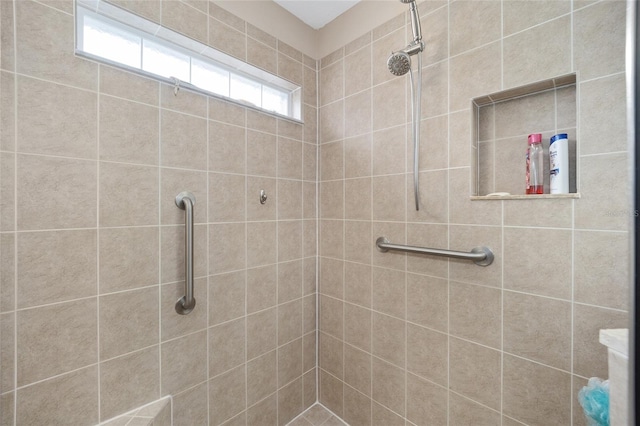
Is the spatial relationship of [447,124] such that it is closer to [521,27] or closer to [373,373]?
[521,27]

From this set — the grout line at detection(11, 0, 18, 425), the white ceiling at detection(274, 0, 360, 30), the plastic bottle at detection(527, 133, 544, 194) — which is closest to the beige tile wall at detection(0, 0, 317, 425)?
the grout line at detection(11, 0, 18, 425)

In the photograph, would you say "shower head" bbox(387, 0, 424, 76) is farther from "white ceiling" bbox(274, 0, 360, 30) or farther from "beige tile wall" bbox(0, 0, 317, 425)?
"beige tile wall" bbox(0, 0, 317, 425)

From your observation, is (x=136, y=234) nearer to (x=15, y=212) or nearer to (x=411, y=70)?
(x=15, y=212)

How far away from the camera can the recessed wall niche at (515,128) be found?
918 mm

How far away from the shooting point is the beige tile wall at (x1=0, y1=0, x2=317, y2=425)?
31.9 inches

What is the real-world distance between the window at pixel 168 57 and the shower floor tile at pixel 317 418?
1737mm

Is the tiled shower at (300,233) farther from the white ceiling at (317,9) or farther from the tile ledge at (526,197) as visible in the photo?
the white ceiling at (317,9)

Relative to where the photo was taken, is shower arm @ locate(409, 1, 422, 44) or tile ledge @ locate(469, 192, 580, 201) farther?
shower arm @ locate(409, 1, 422, 44)

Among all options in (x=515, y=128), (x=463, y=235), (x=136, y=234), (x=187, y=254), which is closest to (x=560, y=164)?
(x=515, y=128)

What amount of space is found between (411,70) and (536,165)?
63 cm

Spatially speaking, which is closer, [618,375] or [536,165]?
[618,375]

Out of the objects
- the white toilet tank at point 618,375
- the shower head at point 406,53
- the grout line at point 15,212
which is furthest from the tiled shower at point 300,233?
the white toilet tank at point 618,375

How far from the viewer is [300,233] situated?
62.1 inches

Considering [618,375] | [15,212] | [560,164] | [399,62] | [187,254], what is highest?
[399,62]
